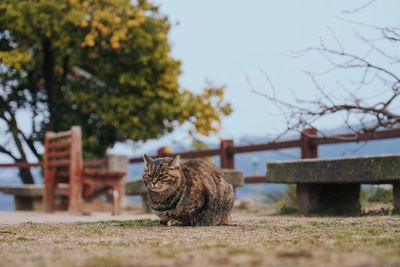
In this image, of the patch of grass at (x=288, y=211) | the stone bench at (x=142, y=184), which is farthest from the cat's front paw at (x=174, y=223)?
the stone bench at (x=142, y=184)

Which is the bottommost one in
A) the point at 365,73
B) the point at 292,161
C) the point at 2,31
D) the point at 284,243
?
the point at 284,243

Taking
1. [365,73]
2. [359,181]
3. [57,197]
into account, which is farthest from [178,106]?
[365,73]

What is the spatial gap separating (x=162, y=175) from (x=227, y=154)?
755cm

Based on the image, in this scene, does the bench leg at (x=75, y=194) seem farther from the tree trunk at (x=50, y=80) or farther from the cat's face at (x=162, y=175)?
the cat's face at (x=162, y=175)

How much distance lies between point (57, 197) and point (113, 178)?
4.83 metres

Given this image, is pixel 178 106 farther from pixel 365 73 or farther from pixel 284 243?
pixel 284 243

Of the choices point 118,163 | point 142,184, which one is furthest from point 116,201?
point 118,163

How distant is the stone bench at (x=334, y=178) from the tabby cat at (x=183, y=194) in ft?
7.69

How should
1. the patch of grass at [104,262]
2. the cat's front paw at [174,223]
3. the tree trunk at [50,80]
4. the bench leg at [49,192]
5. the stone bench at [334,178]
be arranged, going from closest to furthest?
the patch of grass at [104,262]
the cat's front paw at [174,223]
the stone bench at [334,178]
the bench leg at [49,192]
the tree trunk at [50,80]

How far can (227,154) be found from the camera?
14.0 meters

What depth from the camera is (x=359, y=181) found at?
28.3ft

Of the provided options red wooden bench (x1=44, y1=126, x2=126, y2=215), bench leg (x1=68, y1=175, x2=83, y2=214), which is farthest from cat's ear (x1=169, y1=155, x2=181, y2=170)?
bench leg (x1=68, y1=175, x2=83, y2=214)

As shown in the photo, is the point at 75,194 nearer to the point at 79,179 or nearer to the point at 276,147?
the point at 79,179

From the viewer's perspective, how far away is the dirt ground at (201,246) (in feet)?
11.8
